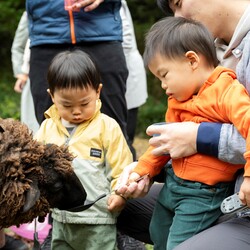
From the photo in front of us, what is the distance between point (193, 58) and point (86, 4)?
6.66 ft

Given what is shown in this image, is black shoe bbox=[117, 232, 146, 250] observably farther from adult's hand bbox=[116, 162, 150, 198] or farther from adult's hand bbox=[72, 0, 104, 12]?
adult's hand bbox=[72, 0, 104, 12]

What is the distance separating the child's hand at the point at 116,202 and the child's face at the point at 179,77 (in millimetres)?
731

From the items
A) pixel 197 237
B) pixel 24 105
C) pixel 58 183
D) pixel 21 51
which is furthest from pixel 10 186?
pixel 21 51

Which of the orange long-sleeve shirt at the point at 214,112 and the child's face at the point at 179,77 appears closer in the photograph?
the orange long-sleeve shirt at the point at 214,112

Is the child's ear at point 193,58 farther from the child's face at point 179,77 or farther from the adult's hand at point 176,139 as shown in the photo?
the adult's hand at point 176,139

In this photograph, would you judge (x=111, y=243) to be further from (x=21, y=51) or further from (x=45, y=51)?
(x=21, y=51)

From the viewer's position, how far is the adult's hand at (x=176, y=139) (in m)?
3.22

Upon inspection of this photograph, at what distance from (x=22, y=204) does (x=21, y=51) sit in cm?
453

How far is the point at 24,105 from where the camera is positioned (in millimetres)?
7074

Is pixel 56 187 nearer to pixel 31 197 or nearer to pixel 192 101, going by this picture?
pixel 31 197

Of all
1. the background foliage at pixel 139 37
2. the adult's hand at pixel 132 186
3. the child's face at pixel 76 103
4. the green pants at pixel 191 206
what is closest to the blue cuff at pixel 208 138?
the green pants at pixel 191 206

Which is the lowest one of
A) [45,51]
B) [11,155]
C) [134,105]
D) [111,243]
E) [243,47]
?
[134,105]

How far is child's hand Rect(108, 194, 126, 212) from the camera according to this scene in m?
3.76

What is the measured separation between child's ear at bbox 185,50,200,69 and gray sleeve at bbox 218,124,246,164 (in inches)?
13.1
